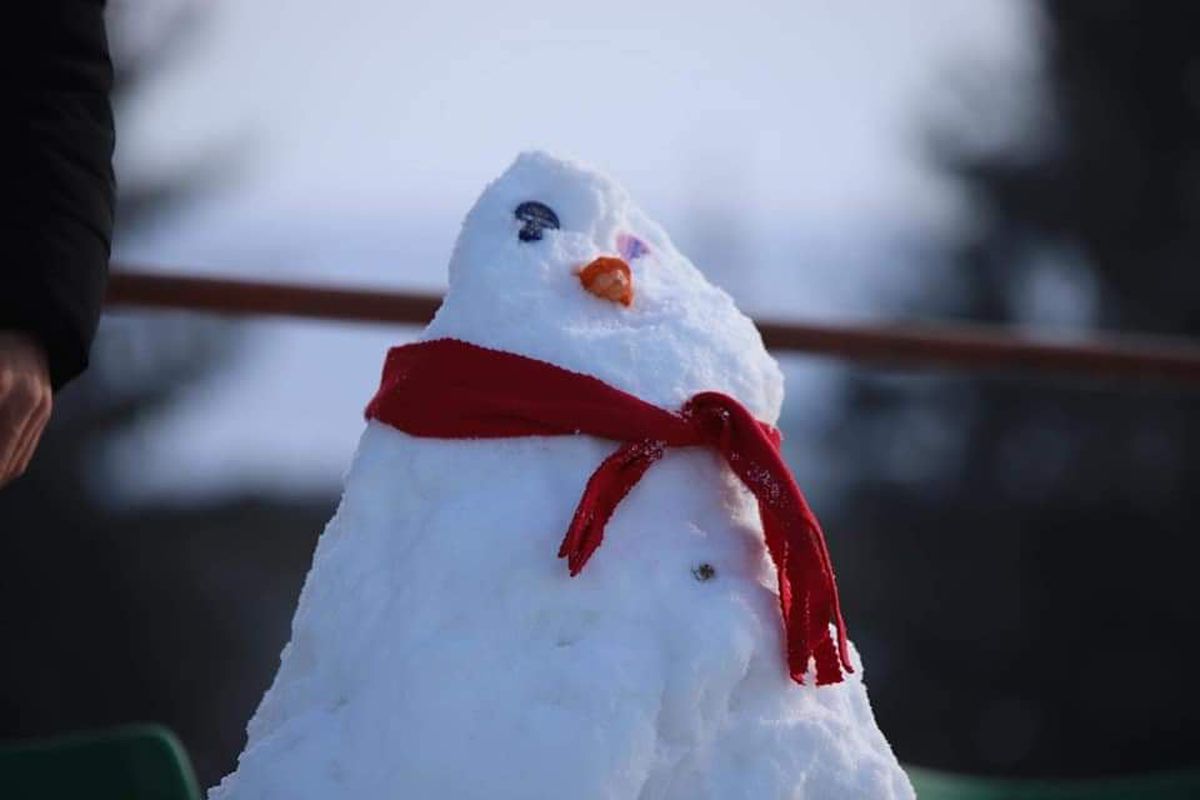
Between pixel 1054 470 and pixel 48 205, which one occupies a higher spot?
pixel 48 205

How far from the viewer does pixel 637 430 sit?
1205mm

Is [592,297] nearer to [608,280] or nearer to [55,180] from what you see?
[608,280]

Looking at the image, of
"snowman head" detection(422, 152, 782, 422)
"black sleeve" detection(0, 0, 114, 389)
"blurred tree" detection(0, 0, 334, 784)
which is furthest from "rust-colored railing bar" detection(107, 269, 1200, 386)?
"blurred tree" detection(0, 0, 334, 784)

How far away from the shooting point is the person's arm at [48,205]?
1.09 m

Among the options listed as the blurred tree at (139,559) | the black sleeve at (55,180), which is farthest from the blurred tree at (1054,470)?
the black sleeve at (55,180)

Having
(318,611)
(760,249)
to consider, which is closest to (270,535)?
(760,249)

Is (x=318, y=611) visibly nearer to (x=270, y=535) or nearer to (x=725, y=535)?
(x=725, y=535)

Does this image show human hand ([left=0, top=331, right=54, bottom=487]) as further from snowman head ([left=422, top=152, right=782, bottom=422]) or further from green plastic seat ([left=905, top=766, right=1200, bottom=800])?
green plastic seat ([left=905, top=766, right=1200, bottom=800])

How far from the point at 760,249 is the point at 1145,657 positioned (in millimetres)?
2241

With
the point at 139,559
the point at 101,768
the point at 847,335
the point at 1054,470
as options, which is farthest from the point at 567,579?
the point at 1054,470

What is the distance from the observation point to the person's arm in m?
1.09

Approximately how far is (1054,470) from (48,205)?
7.76 meters

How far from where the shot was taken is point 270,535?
7227mm

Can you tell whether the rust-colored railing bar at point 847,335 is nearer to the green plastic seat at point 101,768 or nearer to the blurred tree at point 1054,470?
the green plastic seat at point 101,768
